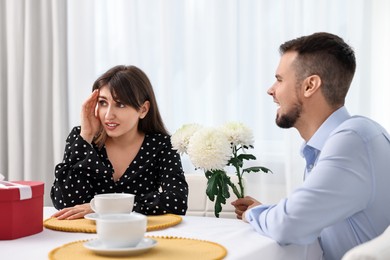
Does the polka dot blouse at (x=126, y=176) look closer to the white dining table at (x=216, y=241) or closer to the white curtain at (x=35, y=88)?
the white dining table at (x=216, y=241)

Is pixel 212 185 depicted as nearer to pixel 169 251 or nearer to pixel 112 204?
pixel 112 204

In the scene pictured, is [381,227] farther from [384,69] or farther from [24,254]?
[384,69]

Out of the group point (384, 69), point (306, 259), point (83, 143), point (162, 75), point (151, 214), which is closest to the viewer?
point (306, 259)

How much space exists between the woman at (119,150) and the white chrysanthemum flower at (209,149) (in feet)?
1.20

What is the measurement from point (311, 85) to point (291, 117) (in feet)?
0.40

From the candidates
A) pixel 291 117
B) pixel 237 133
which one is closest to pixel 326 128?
pixel 291 117

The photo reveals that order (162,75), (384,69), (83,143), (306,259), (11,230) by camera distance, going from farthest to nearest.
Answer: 1. (162,75)
2. (384,69)
3. (83,143)
4. (306,259)
5. (11,230)

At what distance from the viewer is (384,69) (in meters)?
3.37

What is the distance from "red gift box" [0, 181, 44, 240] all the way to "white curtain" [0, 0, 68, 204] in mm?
2307

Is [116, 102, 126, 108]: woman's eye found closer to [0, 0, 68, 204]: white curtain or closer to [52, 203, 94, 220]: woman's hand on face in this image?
[52, 203, 94, 220]: woman's hand on face

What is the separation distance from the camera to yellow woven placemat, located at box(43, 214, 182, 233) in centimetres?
154

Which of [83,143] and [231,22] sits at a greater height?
[231,22]

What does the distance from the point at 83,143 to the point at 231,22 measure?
5.50 ft

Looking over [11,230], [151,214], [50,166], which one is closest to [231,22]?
[50,166]
